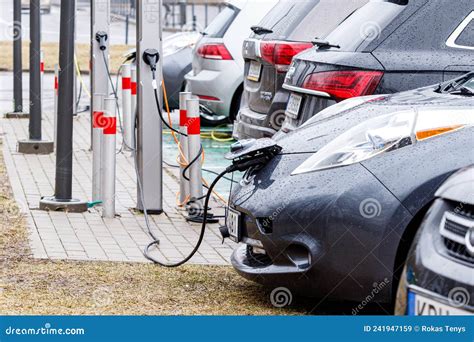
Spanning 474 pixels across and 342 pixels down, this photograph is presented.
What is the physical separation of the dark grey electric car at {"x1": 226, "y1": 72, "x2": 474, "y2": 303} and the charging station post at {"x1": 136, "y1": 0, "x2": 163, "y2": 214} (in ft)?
10.3

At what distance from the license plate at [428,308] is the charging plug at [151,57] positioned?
5.57 meters

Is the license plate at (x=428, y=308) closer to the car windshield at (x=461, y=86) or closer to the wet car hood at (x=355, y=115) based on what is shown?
the wet car hood at (x=355, y=115)

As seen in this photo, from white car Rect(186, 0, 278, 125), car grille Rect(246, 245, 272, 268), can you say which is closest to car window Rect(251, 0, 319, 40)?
car grille Rect(246, 245, 272, 268)

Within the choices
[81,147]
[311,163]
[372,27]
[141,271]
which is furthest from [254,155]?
[81,147]

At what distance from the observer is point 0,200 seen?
9797 millimetres

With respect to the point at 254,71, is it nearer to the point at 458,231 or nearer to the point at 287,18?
the point at 287,18

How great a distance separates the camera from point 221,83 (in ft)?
48.3

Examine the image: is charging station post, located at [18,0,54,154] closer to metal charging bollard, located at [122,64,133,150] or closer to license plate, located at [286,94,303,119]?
metal charging bollard, located at [122,64,133,150]

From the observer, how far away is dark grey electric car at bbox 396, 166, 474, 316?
3.84 metres

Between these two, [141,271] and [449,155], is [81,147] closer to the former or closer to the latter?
[141,271]

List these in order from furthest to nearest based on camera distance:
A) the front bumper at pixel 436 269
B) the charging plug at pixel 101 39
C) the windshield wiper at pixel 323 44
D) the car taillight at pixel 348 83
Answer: the charging plug at pixel 101 39, the windshield wiper at pixel 323 44, the car taillight at pixel 348 83, the front bumper at pixel 436 269

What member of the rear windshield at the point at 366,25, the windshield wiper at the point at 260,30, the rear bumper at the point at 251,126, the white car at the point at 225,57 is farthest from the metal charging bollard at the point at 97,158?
the white car at the point at 225,57

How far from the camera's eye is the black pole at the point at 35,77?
13.2 metres

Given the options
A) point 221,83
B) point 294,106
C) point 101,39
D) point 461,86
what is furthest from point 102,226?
point 221,83
